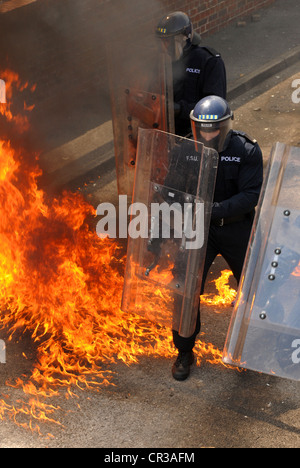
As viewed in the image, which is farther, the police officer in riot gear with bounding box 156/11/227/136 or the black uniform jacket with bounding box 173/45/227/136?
the black uniform jacket with bounding box 173/45/227/136

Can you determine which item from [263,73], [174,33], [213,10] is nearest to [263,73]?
[263,73]

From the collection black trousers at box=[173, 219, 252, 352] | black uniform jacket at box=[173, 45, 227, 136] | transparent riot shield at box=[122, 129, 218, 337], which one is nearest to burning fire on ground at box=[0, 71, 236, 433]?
black trousers at box=[173, 219, 252, 352]

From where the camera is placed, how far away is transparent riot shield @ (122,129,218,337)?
4.02m

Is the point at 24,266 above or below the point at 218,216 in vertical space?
below

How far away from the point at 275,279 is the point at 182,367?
4.18 ft

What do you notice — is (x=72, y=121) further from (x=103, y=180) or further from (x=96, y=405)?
(x=96, y=405)

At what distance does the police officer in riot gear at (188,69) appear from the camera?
18.9 ft

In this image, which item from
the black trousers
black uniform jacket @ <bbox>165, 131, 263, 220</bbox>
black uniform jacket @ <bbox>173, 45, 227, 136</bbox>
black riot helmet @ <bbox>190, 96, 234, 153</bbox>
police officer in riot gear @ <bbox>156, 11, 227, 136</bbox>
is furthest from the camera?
black uniform jacket @ <bbox>173, 45, 227, 136</bbox>

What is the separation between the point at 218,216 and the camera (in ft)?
14.7

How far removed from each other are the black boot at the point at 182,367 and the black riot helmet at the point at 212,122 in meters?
1.44

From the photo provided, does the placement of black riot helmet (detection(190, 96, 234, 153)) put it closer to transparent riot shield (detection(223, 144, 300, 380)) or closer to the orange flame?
transparent riot shield (detection(223, 144, 300, 380))

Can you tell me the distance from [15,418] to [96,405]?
1.72ft

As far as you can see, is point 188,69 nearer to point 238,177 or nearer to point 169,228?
point 238,177
